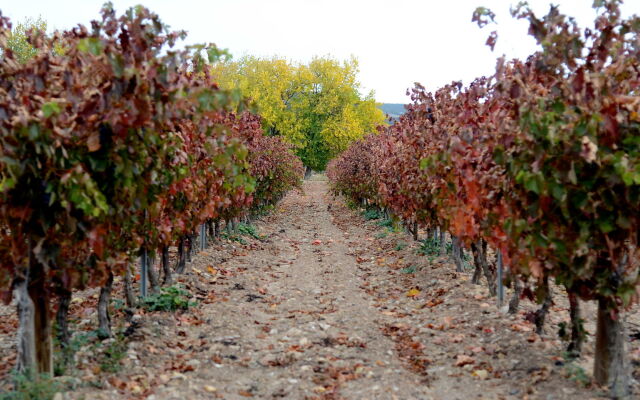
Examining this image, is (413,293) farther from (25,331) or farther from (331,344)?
(25,331)

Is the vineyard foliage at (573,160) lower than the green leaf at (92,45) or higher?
lower

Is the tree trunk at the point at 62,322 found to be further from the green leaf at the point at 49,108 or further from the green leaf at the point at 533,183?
the green leaf at the point at 533,183

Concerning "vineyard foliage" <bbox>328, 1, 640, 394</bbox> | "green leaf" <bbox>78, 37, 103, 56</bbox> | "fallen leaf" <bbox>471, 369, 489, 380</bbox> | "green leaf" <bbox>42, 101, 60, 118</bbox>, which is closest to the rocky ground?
"fallen leaf" <bbox>471, 369, 489, 380</bbox>

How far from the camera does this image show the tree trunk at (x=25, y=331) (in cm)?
→ 410

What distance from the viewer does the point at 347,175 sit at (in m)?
23.0

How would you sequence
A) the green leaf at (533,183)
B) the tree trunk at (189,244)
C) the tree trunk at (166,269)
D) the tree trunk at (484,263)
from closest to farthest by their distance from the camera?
the green leaf at (533,183)
the tree trunk at (484,263)
the tree trunk at (166,269)
the tree trunk at (189,244)

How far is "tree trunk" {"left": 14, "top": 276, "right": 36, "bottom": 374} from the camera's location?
13.5 ft

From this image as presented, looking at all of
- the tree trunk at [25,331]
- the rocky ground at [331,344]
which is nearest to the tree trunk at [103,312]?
the rocky ground at [331,344]

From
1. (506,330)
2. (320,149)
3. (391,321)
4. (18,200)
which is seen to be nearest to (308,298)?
(391,321)

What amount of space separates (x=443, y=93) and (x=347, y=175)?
13.8 metres

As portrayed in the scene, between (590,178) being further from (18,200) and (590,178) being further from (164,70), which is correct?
(18,200)

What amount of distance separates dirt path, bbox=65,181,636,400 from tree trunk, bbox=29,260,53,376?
0.34 m

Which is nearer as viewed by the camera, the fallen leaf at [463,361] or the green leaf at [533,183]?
the green leaf at [533,183]

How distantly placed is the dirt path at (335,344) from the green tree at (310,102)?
132ft
